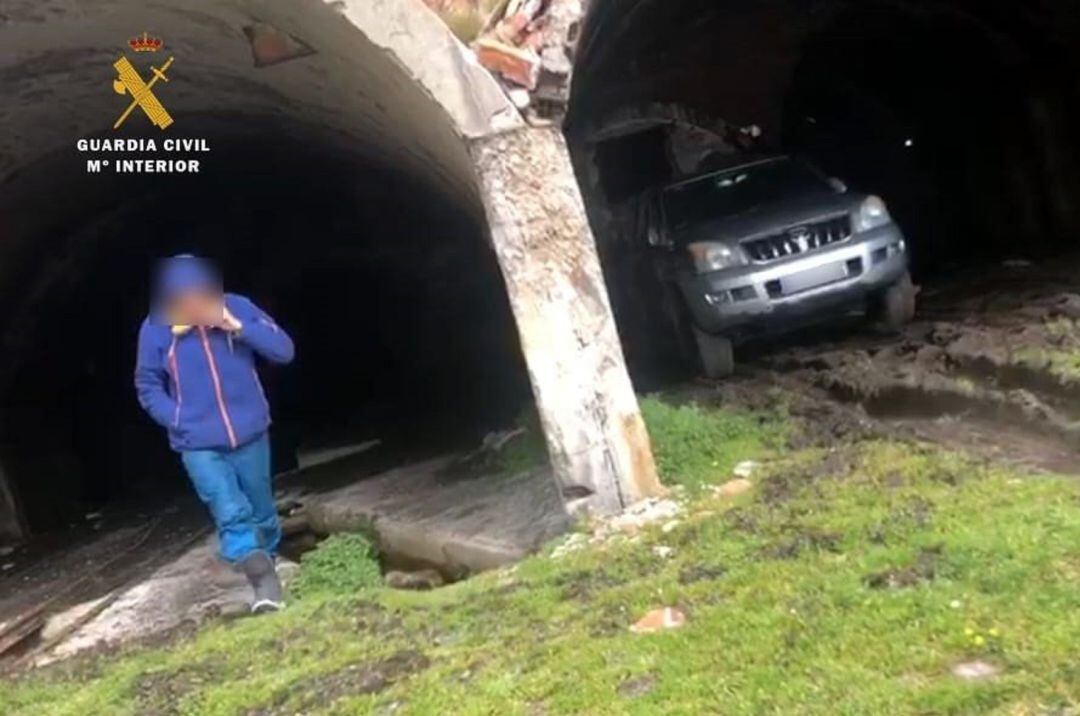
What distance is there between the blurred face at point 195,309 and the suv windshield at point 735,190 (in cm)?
525

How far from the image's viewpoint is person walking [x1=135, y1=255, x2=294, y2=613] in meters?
6.30

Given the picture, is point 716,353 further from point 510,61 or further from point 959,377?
point 510,61

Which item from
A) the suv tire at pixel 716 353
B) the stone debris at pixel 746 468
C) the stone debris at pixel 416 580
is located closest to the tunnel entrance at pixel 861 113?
the suv tire at pixel 716 353

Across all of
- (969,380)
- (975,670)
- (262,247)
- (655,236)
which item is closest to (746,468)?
(969,380)

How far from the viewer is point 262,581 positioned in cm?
648

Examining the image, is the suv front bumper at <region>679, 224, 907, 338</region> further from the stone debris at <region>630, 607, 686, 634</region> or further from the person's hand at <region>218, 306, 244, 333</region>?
the stone debris at <region>630, 607, 686, 634</region>

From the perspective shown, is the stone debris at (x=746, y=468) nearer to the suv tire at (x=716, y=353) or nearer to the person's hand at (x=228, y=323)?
the person's hand at (x=228, y=323)

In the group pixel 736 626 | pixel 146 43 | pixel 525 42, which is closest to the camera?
pixel 736 626

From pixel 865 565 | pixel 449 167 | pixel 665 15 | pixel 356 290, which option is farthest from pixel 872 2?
pixel 865 565

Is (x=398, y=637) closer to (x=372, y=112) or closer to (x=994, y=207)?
(x=372, y=112)

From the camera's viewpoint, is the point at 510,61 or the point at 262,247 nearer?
the point at 510,61

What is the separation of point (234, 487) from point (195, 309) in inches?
37.8

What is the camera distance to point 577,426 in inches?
260

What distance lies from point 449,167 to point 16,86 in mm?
3009
